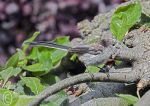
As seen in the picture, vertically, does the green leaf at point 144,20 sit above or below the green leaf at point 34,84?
above

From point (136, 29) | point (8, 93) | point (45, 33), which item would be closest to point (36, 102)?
point (8, 93)

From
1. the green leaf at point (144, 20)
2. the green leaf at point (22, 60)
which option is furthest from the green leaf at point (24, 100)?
the green leaf at point (144, 20)

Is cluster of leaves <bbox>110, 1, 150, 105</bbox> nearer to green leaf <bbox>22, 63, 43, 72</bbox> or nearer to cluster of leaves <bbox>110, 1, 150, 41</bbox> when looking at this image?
cluster of leaves <bbox>110, 1, 150, 41</bbox>

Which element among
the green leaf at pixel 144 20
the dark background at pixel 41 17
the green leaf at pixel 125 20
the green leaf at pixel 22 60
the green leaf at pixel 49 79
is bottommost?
the dark background at pixel 41 17

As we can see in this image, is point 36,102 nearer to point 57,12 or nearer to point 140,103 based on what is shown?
point 140,103

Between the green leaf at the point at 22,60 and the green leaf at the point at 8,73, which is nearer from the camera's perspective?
the green leaf at the point at 8,73

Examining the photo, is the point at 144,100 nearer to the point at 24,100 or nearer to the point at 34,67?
the point at 24,100

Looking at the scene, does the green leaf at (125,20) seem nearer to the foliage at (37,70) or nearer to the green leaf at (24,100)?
the foliage at (37,70)

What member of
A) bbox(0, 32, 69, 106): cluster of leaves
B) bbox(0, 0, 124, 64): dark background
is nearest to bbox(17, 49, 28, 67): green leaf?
bbox(0, 32, 69, 106): cluster of leaves

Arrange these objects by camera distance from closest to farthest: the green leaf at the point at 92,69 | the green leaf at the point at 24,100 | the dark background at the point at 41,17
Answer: the green leaf at the point at 24,100, the green leaf at the point at 92,69, the dark background at the point at 41,17
